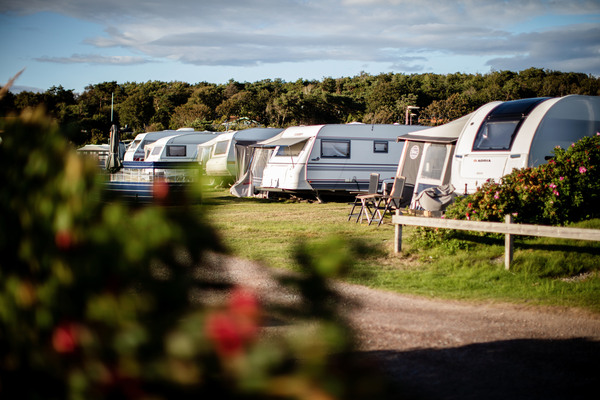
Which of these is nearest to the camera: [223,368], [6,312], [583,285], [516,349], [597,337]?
[223,368]

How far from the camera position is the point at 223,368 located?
104cm

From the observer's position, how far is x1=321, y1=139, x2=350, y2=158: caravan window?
18.5 metres

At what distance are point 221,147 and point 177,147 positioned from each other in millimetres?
4103

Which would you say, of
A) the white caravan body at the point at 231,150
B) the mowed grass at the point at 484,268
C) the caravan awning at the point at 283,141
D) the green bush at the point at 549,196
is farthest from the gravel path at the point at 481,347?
the white caravan body at the point at 231,150

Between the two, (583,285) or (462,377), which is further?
(583,285)

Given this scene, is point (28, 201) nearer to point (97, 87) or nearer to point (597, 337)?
point (597, 337)

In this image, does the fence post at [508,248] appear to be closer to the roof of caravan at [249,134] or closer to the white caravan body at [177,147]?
the roof of caravan at [249,134]

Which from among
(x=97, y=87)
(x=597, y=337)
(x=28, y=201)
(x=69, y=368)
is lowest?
(x=597, y=337)

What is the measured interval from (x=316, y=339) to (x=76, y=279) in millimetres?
481

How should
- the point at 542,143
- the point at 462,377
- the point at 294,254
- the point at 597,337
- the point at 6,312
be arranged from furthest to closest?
the point at 542,143, the point at 597,337, the point at 462,377, the point at 294,254, the point at 6,312

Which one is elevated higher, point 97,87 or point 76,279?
point 97,87

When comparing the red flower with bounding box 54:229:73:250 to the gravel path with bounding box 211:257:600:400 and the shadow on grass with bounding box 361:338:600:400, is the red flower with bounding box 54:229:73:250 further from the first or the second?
the shadow on grass with bounding box 361:338:600:400

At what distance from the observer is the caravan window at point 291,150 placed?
61.7 ft

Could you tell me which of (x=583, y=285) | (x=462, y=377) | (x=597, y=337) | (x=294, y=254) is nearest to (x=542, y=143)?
(x=583, y=285)
